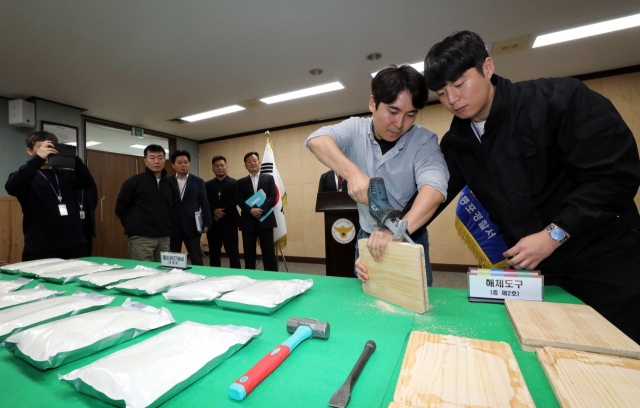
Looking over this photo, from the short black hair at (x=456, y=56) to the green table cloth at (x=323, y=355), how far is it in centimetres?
76

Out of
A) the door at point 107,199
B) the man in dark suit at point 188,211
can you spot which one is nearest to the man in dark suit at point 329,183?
the man in dark suit at point 188,211

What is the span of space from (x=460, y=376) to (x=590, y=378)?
207 mm

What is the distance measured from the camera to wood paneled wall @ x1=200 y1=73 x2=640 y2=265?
13.3ft

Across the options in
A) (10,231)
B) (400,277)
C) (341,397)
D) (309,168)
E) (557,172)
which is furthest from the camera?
(309,168)

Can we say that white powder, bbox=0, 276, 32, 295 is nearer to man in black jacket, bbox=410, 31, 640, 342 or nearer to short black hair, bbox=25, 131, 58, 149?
→ short black hair, bbox=25, 131, 58, 149

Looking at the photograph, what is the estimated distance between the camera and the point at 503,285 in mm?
946

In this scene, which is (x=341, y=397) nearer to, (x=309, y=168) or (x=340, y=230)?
(x=340, y=230)

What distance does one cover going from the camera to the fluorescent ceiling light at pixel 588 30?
287 centimetres

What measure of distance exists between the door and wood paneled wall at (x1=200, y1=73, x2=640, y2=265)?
201 centimetres

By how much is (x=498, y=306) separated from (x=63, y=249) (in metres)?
2.79

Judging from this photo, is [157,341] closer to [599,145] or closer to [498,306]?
[498,306]

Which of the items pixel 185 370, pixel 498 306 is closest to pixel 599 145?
pixel 498 306

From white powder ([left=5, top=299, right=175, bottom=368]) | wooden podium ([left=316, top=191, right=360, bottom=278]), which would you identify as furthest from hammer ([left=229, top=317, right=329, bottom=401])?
wooden podium ([left=316, top=191, right=360, bottom=278])

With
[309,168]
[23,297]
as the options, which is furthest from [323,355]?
[309,168]
